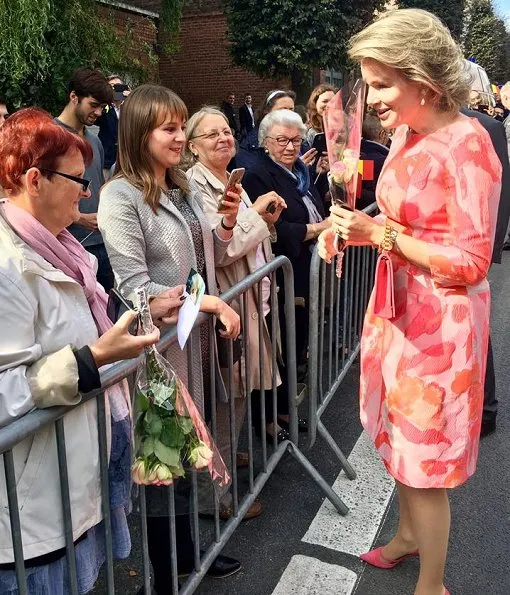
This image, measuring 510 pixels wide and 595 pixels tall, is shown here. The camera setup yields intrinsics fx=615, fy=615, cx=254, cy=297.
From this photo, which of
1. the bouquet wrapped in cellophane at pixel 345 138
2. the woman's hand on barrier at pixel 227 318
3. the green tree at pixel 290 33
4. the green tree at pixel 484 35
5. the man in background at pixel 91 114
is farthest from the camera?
the green tree at pixel 484 35

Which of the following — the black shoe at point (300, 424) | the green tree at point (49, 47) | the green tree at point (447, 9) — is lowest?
the black shoe at point (300, 424)

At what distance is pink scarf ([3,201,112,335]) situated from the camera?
63.2 inches

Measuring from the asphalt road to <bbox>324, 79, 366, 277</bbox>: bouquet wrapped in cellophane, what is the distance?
1564 millimetres

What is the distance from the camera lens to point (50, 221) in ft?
5.65

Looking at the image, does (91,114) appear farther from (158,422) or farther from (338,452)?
(158,422)

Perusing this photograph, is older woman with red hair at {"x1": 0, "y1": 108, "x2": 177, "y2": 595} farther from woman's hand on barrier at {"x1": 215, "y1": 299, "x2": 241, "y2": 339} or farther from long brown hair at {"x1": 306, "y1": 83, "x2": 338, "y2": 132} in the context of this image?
Result: long brown hair at {"x1": 306, "y1": 83, "x2": 338, "y2": 132}

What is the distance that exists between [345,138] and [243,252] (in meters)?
0.94

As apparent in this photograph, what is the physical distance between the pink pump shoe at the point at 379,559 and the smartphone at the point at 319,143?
11.1 feet

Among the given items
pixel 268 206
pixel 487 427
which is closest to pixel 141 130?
pixel 268 206

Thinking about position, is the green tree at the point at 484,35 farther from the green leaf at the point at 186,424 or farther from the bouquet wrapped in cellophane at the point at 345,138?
the green leaf at the point at 186,424

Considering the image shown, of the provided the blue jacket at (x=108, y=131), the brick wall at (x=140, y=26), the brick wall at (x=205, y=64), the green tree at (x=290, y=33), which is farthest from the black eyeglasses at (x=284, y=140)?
the brick wall at (x=205, y=64)

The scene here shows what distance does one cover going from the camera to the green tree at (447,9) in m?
26.7

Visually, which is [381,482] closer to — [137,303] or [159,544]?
[159,544]

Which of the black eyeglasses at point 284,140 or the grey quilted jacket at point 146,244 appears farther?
the black eyeglasses at point 284,140
